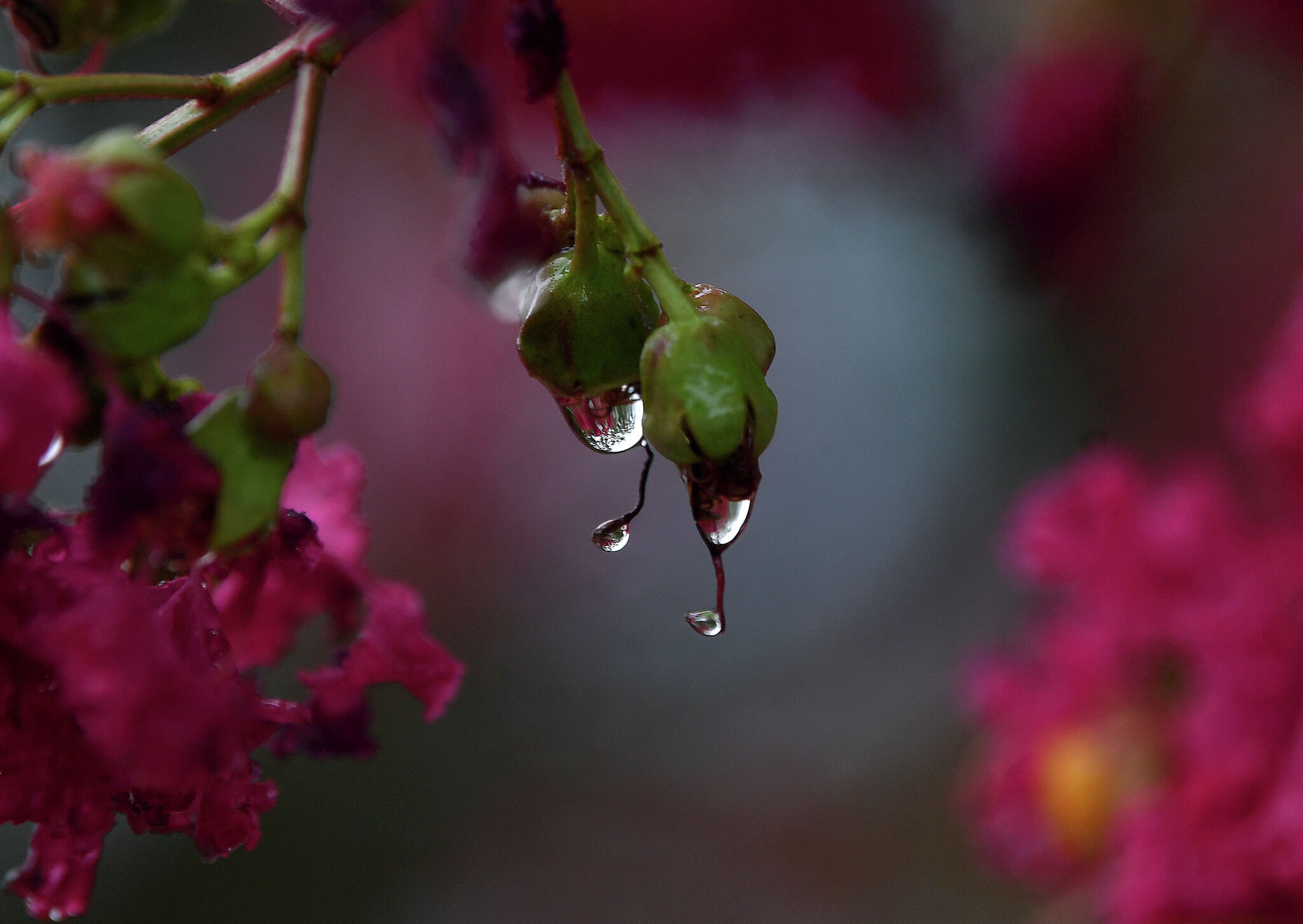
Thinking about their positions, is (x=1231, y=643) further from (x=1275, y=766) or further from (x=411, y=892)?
(x=411, y=892)

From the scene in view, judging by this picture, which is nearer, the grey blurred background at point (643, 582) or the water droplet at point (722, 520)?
the water droplet at point (722, 520)

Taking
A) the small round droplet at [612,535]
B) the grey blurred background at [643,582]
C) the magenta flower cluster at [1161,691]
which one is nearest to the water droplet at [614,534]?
the small round droplet at [612,535]

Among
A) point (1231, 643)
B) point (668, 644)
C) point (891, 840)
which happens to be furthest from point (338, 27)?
point (668, 644)

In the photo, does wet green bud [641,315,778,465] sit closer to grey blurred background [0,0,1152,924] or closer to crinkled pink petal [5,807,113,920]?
crinkled pink petal [5,807,113,920]

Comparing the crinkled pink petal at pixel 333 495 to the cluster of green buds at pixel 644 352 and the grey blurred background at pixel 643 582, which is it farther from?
the grey blurred background at pixel 643 582

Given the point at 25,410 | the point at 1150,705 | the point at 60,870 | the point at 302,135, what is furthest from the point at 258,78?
the point at 1150,705

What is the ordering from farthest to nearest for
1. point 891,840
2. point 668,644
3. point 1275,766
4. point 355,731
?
1. point 668,644
2. point 891,840
3. point 1275,766
4. point 355,731

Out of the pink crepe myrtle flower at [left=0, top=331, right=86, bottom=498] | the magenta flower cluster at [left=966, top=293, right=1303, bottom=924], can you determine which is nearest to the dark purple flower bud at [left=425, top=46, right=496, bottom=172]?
the pink crepe myrtle flower at [left=0, top=331, right=86, bottom=498]
